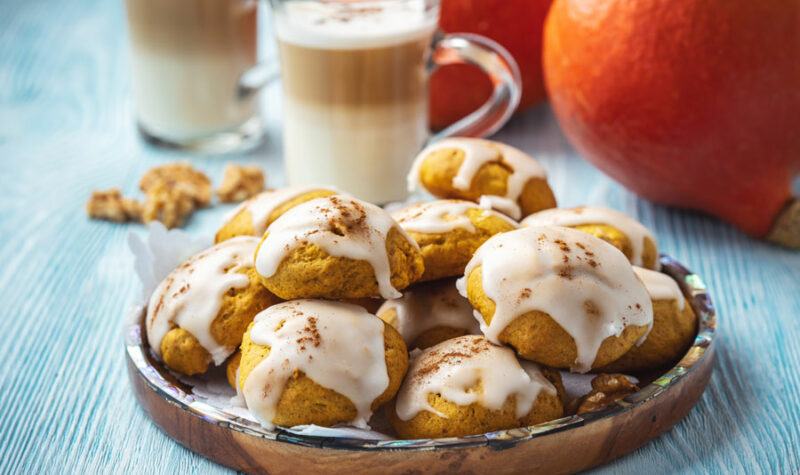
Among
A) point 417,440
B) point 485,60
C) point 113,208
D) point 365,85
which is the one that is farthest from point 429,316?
point 113,208

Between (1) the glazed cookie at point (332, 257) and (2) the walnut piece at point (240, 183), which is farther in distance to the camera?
(2) the walnut piece at point (240, 183)

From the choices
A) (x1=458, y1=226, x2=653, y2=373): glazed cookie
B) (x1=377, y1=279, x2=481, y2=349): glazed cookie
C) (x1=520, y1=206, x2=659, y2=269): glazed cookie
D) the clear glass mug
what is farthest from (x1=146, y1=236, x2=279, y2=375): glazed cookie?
the clear glass mug

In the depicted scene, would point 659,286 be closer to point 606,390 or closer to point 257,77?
point 606,390

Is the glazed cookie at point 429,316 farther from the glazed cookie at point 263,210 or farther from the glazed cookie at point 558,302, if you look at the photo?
the glazed cookie at point 263,210

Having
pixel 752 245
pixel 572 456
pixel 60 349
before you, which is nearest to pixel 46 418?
pixel 60 349

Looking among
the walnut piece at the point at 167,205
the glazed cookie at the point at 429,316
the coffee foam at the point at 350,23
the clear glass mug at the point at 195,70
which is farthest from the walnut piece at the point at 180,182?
the glazed cookie at the point at 429,316

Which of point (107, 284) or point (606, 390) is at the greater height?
point (606, 390)
